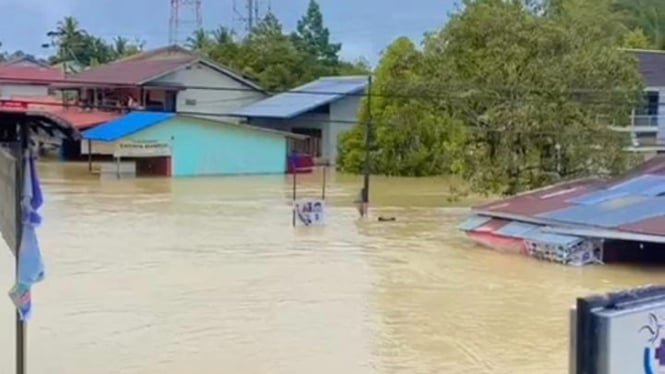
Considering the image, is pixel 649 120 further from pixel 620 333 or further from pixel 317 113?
pixel 620 333

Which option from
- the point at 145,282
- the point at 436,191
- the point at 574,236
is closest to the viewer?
the point at 145,282

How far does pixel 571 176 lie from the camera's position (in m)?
23.9

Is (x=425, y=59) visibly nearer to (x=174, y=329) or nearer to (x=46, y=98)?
(x=174, y=329)

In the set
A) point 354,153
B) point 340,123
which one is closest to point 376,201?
point 354,153

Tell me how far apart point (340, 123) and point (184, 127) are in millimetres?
6267

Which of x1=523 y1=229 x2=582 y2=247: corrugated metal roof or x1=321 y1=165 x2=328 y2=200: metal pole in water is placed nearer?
x1=523 y1=229 x2=582 y2=247: corrugated metal roof

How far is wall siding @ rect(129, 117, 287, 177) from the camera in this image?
3619 centimetres

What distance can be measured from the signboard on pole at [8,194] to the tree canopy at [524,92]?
17.8 m

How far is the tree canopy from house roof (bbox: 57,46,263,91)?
17.9 m

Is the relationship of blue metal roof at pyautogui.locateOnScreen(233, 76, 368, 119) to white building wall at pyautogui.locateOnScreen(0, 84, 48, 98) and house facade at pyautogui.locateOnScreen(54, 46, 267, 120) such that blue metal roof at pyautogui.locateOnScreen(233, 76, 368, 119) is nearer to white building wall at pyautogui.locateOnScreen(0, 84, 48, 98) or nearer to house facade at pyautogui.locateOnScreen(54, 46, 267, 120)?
house facade at pyautogui.locateOnScreen(54, 46, 267, 120)

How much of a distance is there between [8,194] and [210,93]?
123 feet

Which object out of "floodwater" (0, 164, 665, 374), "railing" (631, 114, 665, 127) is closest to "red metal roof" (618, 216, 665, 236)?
"floodwater" (0, 164, 665, 374)

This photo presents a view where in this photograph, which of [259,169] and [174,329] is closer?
[174,329]

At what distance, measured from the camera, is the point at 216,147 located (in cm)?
3706
